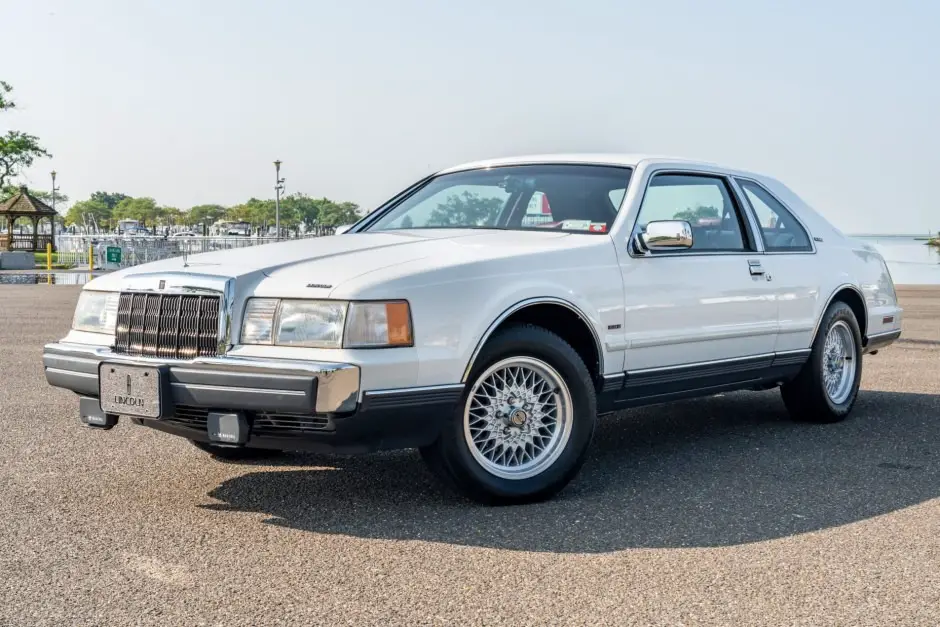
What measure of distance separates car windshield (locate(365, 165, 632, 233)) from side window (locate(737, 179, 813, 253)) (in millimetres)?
1153

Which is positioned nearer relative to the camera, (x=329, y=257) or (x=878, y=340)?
(x=329, y=257)

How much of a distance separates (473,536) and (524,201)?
207 cm

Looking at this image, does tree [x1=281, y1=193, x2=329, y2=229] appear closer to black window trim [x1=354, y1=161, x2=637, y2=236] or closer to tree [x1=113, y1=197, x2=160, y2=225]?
tree [x1=113, y1=197, x2=160, y2=225]

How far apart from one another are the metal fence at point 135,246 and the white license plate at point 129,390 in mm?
34631

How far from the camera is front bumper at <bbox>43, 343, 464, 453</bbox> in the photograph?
4125 mm

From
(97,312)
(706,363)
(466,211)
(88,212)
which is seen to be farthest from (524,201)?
(88,212)

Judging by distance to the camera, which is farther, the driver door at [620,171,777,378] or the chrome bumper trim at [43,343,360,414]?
the driver door at [620,171,777,378]

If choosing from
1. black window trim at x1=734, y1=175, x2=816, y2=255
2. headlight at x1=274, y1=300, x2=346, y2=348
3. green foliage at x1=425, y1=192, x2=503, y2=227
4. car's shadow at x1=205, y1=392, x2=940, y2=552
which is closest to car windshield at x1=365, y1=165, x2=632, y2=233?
green foliage at x1=425, y1=192, x2=503, y2=227

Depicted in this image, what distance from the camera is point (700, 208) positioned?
6148 millimetres

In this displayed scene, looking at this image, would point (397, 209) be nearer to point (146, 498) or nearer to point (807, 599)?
point (146, 498)

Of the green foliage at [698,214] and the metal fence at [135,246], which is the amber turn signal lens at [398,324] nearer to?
the green foliage at [698,214]

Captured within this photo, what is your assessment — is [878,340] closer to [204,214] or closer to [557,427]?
[557,427]

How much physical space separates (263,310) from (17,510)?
55.0 inches

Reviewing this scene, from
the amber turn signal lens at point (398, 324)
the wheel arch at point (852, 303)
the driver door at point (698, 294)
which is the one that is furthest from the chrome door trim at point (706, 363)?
the amber turn signal lens at point (398, 324)
